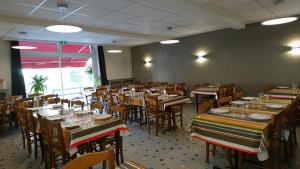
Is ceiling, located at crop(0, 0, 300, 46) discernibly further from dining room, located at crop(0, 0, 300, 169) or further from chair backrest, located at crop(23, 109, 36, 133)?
chair backrest, located at crop(23, 109, 36, 133)

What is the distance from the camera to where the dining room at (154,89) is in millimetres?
2416

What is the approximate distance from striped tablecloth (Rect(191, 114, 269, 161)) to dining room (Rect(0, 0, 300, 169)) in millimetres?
11

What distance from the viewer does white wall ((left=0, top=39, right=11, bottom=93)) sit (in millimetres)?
6305

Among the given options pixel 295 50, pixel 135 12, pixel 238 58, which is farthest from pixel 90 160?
pixel 238 58

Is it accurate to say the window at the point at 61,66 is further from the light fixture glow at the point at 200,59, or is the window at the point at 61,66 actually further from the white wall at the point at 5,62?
the light fixture glow at the point at 200,59

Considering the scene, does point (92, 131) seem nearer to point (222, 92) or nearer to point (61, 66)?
point (222, 92)

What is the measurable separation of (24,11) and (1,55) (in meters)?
3.39

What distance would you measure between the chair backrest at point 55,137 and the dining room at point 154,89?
16 mm

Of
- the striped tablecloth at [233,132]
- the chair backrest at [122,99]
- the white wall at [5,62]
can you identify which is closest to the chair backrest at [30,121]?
the chair backrest at [122,99]

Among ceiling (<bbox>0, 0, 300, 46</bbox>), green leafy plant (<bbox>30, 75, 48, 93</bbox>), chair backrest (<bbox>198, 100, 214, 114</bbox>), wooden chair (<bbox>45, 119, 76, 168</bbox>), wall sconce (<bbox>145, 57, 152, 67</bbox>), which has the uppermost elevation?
ceiling (<bbox>0, 0, 300, 46</bbox>)

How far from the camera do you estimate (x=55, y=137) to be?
2398 millimetres

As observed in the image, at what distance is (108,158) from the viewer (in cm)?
139

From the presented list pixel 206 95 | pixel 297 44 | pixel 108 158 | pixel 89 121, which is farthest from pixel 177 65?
pixel 108 158

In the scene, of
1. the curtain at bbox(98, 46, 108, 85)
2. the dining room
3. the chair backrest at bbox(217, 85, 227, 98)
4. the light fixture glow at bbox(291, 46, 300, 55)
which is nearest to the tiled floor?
the dining room
